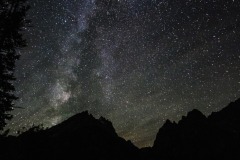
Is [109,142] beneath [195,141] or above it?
above

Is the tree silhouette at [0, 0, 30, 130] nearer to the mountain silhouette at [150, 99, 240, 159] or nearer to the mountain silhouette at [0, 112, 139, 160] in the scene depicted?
the mountain silhouette at [0, 112, 139, 160]

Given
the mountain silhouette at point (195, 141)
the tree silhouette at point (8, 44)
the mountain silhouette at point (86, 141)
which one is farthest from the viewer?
the mountain silhouette at point (195, 141)

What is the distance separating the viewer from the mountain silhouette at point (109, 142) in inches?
816

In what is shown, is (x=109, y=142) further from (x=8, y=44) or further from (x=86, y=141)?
(x=8, y=44)

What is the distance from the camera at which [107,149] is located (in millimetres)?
47688

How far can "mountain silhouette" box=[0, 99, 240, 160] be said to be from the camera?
68.0 ft

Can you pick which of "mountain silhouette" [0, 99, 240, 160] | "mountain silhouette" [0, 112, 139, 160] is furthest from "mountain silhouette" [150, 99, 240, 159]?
"mountain silhouette" [0, 112, 139, 160]

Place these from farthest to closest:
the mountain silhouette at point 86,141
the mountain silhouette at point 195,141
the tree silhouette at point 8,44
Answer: the mountain silhouette at point 195,141, the mountain silhouette at point 86,141, the tree silhouette at point 8,44

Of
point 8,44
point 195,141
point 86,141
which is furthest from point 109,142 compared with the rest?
point 195,141

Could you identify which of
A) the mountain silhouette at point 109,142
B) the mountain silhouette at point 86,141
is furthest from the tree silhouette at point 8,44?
the mountain silhouette at point 86,141

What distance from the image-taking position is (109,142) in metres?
49.4

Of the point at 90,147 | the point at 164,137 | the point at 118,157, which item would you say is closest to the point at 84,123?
the point at 90,147

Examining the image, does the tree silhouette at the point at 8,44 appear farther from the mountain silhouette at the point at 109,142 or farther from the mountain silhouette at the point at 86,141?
the mountain silhouette at the point at 86,141

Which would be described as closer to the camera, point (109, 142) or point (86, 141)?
point (86, 141)
